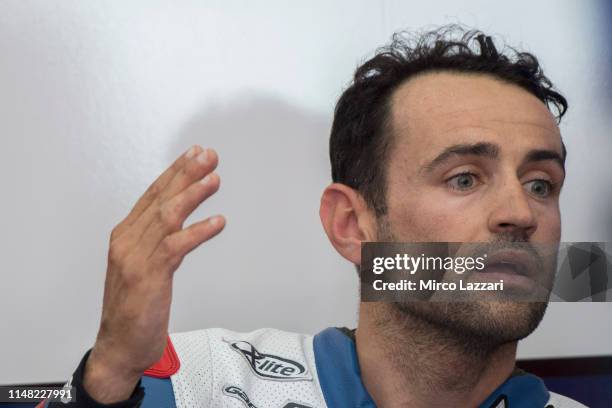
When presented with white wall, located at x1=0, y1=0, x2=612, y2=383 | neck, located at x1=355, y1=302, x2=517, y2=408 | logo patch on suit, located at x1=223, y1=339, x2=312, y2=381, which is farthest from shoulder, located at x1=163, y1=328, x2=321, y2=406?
white wall, located at x1=0, y1=0, x2=612, y2=383

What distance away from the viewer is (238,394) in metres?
1.14

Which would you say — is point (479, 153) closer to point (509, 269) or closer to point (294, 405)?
point (509, 269)

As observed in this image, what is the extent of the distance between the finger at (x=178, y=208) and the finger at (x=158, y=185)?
3cm

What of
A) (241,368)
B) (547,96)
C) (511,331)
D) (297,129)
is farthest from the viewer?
(297,129)

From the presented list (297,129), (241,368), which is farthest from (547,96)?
(241,368)

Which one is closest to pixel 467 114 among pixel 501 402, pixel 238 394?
pixel 501 402

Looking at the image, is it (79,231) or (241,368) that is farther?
(79,231)

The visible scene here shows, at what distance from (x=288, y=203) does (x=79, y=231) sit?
391 millimetres

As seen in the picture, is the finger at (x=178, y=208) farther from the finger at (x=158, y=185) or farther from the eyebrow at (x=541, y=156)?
the eyebrow at (x=541, y=156)

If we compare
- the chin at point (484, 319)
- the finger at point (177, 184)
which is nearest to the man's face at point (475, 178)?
the chin at point (484, 319)

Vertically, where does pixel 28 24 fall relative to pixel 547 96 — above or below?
above

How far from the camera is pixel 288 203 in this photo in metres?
1.49

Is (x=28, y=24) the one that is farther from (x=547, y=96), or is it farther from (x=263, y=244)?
(x=547, y=96)

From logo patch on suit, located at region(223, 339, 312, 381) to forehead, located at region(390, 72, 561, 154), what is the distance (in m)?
0.39
